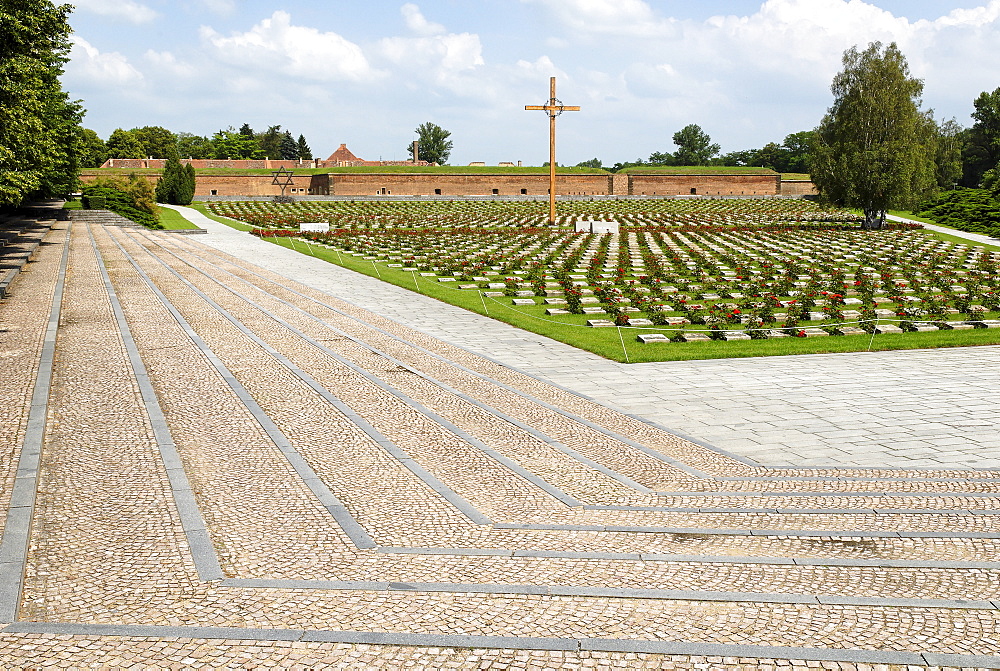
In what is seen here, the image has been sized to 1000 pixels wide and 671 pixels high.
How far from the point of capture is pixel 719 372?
34.6ft

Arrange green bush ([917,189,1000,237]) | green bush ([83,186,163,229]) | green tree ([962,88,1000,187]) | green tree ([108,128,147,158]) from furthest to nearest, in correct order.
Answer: green tree ([108,128,147,158]) < green tree ([962,88,1000,187]) < green bush ([83,186,163,229]) < green bush ([917,189,1000,237])

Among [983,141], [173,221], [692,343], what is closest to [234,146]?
[173,221]

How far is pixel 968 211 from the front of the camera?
43312mm

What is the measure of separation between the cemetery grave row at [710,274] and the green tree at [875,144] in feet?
5.87

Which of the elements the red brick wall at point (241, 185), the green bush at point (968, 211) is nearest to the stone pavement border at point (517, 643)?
the green bush at point (968, 211)

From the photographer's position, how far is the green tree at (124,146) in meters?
95.6

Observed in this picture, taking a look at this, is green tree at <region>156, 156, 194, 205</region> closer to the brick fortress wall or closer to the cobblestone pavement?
the brick fortress wall

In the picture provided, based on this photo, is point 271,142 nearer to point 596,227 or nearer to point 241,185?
point 241,185

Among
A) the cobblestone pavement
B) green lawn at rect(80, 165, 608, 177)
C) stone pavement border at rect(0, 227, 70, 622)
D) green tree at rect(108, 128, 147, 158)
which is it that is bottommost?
the cobblestone pavement

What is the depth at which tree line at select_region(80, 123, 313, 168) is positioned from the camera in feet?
315

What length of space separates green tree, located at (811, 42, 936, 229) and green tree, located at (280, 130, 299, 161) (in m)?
87.1

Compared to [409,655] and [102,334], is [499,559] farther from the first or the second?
[102,334]

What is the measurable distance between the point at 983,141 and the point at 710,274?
67376 mm

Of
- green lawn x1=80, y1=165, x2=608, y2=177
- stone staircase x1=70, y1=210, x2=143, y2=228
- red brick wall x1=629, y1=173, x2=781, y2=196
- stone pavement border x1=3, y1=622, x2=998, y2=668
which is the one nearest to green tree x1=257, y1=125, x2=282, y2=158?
green lawn x1=80, y1=165, x2=608, y2=177
